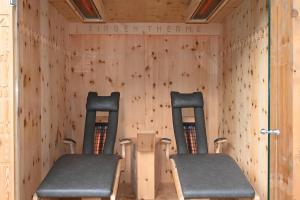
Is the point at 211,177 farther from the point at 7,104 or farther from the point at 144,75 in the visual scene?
the point at 144,75

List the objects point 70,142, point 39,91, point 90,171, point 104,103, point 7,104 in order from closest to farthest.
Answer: point 7,104
point 90,171
point 39,91
point 70,142
point 104,103

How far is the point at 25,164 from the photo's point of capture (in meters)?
2.54

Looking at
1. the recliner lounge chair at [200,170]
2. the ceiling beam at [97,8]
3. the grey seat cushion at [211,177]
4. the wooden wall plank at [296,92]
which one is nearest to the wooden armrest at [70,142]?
the recliner lounge chair at [200,170]

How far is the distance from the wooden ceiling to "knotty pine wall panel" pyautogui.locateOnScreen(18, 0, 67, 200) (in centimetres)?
17

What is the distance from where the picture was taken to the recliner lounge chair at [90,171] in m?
2.52

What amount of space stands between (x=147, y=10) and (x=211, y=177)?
1.94 metres

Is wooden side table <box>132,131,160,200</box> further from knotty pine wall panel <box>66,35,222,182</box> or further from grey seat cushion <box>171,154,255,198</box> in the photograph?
knotty pine wall panel <box>66,35,222,182</box>

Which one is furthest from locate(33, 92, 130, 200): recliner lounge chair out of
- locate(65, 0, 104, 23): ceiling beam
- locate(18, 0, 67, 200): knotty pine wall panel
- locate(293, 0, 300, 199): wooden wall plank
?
locate(293, 0, 300, 199): wooden wall plank

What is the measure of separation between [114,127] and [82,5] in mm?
1333

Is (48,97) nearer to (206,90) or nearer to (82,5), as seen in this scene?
(82,5)

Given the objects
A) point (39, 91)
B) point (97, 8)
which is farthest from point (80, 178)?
point (97, 8)

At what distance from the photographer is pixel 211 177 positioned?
2.80 metres

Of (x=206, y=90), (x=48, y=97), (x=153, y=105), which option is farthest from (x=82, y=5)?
(x=206, y=90)

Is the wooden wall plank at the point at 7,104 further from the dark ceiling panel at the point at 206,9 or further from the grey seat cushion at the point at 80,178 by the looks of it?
the dark ceiling panel at the point at 206,9
